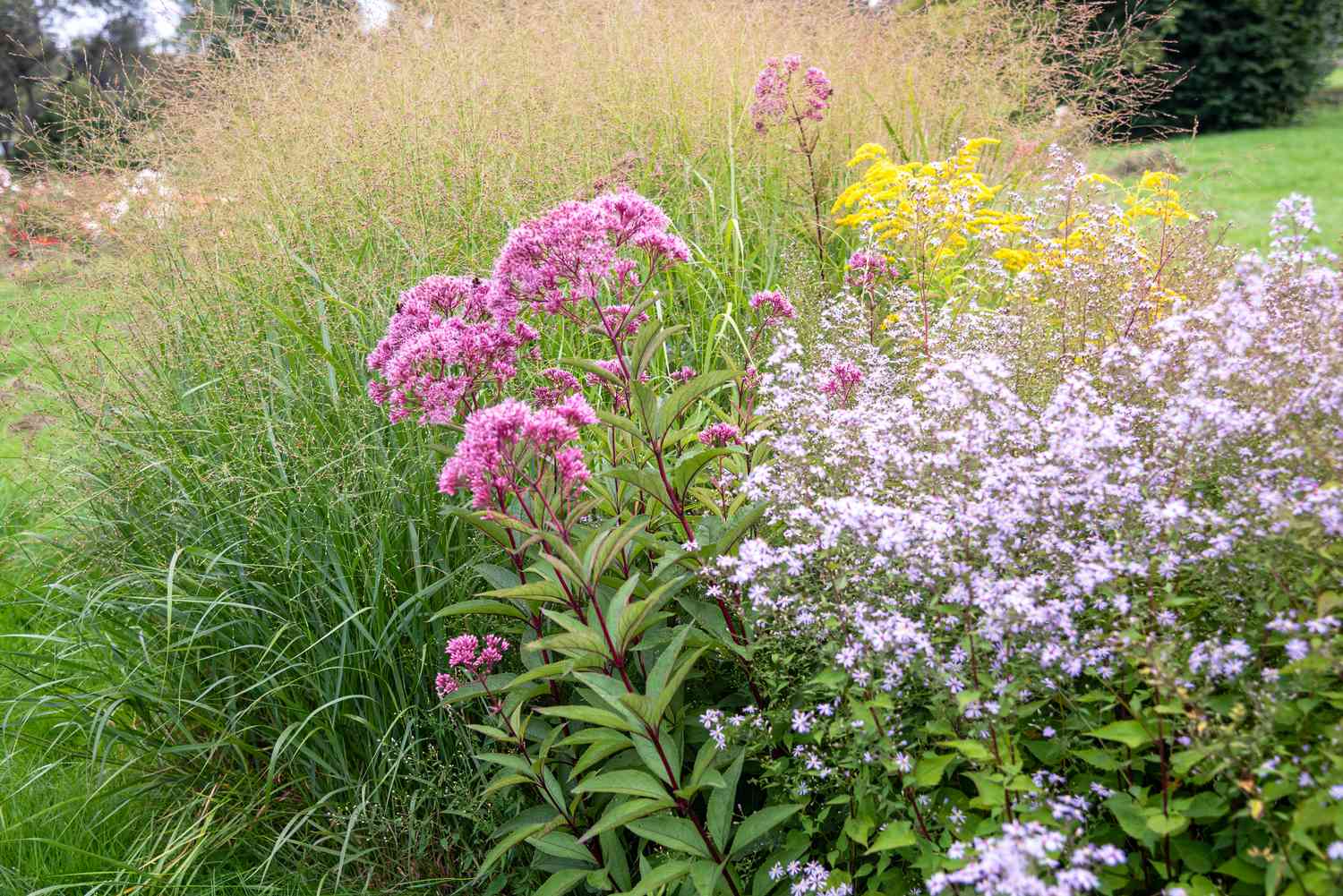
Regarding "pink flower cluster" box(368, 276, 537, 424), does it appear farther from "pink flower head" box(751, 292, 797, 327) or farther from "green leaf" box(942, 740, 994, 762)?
"green leaf" box(942, 740, 994, 762)

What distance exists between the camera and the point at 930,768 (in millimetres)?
1598

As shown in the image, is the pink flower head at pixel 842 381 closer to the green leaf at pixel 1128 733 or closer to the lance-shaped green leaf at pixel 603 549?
the lance-shaped green leaf at pixel 603 549

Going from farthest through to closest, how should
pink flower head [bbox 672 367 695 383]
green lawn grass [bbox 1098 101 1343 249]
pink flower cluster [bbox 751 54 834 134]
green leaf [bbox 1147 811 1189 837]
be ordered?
green lawn grass [bbox 1098 101 1343 249] < pink flower cluster [bbox 751 54 834 134] < pink flower head [bbox 672 367 695 383] < green leaf [bbox 1147 811 1189 837]

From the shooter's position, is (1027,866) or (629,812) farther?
(629,812)

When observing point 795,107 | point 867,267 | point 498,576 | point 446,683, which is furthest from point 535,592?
point 795,107

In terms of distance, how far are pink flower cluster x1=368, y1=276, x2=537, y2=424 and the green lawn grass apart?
480 centimetres

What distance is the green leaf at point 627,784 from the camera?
1.87 metres

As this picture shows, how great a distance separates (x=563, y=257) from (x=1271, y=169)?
1332 cm

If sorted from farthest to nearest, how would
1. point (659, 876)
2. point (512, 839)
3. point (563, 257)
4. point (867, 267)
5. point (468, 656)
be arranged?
point (867, 267) → point (563, 257) → point (468, 656) → point (512, 839) → point (659, 876)

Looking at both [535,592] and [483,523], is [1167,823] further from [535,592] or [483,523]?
[483,523]

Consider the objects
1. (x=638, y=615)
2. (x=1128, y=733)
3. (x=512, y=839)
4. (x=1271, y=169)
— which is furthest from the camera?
(x=1271, y=169)

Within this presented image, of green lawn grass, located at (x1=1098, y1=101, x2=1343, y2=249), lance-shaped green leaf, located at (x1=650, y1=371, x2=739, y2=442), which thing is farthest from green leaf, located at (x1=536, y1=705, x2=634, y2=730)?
green lawn grass, located at (x1=1098, y1=101, x2=1343, y2=249)

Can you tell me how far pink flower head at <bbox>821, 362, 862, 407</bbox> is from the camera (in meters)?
2.55

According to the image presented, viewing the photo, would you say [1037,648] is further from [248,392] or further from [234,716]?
[248,392]
